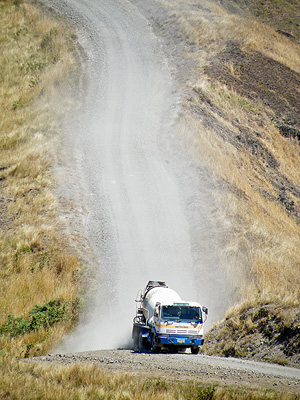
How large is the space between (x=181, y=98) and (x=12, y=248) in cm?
1857

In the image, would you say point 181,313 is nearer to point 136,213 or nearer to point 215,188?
point 136,213

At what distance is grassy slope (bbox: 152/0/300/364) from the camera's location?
48.0ft

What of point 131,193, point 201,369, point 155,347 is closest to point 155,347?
point 155,347

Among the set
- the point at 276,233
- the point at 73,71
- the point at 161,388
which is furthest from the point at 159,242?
the point at 73,71

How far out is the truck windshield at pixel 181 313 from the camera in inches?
571

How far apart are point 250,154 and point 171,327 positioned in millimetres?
17876

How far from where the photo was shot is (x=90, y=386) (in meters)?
8.09

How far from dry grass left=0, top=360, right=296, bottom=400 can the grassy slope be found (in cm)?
493

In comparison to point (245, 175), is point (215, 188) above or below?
above

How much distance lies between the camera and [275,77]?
4031 cm

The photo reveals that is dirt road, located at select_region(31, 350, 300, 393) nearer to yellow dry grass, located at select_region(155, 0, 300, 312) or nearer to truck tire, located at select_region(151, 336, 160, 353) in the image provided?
truck tire, located at select_region(151, 336, 160, 353)

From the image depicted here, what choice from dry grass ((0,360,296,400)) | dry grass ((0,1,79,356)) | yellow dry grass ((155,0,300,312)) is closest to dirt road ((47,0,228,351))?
yellow dry grass ((155,0,300,312))

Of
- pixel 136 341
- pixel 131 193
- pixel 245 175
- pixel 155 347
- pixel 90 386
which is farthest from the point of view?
pixel 245 175

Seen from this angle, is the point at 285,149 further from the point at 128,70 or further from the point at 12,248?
the point at 12,248
